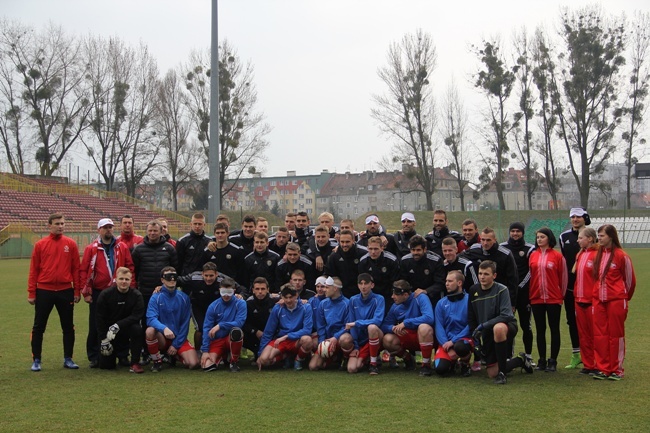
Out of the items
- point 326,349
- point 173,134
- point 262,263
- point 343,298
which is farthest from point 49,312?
point 173,134

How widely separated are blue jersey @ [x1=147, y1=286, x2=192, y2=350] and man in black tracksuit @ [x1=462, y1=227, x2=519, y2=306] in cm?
359

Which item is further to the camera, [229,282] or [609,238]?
[229,282]

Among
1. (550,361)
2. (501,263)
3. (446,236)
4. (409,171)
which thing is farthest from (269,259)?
(409,171)

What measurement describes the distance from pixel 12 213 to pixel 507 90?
111 feet

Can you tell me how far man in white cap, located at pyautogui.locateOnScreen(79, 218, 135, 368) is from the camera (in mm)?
8420

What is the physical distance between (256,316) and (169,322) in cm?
106

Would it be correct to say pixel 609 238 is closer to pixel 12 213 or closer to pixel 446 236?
pixel 446 236

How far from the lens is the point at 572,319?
8430mm

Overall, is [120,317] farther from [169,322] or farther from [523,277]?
[523,277]

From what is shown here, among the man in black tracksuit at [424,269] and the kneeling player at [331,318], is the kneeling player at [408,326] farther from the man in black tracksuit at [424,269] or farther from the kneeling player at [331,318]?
the kneeling player at [331,318]

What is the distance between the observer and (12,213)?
1501 inches

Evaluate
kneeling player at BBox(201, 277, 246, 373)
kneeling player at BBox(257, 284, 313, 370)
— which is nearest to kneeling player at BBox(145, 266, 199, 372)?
kneeling player at BBox(201, 277, 246, 373)

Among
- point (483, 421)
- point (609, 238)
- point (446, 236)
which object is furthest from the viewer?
point (446, 236)

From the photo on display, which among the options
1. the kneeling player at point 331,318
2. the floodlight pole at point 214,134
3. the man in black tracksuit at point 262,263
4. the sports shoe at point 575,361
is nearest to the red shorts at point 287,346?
the kneeling player at point 331,318
